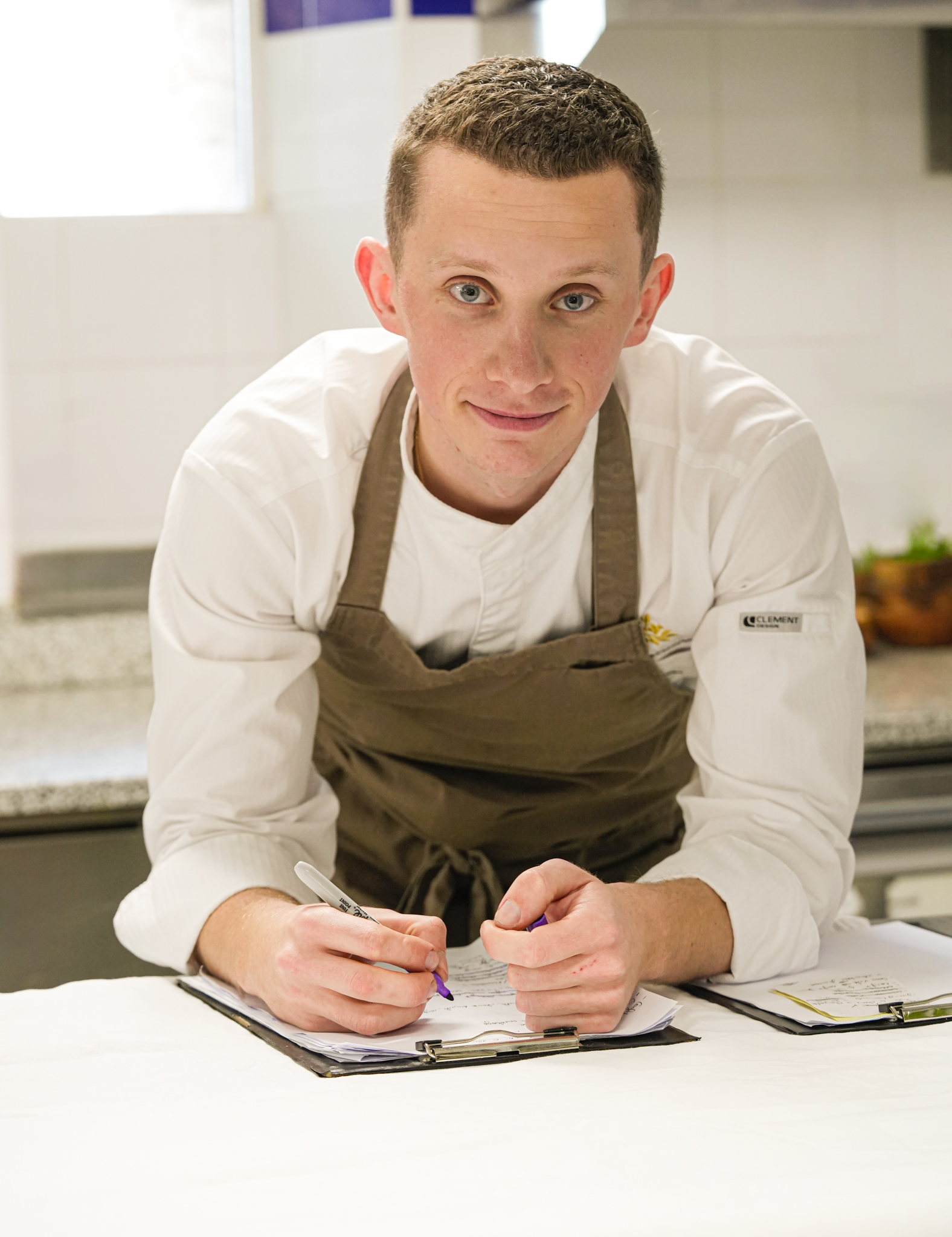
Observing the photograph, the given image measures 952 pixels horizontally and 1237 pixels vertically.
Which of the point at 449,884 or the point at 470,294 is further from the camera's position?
the point at 449,884

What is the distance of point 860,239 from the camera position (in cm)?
234

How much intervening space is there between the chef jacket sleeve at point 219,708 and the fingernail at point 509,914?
0.76 feet

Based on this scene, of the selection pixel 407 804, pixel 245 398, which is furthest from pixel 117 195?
pixel 407 804

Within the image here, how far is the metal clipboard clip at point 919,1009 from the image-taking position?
0.84 meters

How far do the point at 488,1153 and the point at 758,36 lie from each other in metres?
2.08

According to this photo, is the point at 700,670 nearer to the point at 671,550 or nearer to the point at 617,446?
the point at 671,550

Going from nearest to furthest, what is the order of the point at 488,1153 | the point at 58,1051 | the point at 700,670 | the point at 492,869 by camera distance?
1. the point at 488,1153
2. the point at 58,1051
3. the point at 700,670
4. the point at 492,869

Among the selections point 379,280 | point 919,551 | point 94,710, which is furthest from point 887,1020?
point 919,551

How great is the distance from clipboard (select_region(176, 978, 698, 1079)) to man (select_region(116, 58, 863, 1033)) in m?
0.02

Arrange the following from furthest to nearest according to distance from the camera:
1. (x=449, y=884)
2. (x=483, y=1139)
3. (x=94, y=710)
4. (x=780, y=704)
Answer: (x=94, y=710)
(x=449, y=884)
(x=780, y=704)
(x=483, y=1139)

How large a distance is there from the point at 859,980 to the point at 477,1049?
0.30 m

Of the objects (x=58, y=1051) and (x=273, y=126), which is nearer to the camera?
(x=58, y=1051)

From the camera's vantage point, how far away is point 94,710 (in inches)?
83.4

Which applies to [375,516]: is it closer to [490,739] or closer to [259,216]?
[490,739]
